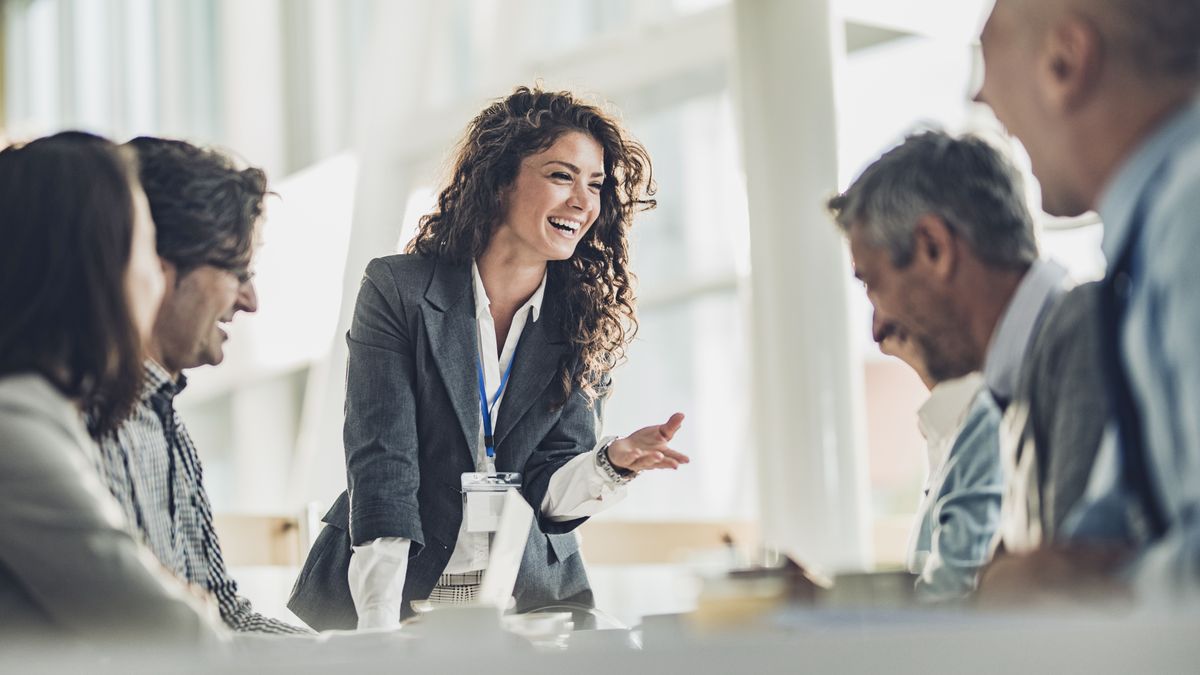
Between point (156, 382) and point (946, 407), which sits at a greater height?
point (156, 382)

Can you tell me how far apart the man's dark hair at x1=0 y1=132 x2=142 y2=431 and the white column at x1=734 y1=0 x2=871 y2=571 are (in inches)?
45.5

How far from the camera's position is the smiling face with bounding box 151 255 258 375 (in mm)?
1552

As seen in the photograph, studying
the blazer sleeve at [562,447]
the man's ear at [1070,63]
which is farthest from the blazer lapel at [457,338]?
the man's ear at [1070,63]

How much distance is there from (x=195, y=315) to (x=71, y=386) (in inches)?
9.0

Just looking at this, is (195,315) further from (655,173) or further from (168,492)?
(655,173)

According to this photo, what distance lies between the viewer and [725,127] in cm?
539

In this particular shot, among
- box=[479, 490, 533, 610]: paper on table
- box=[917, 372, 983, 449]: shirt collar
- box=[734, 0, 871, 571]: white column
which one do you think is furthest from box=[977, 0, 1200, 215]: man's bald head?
box=[479, 490, 533, 610]: paper on table

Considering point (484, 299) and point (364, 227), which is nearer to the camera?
point (484, 299)

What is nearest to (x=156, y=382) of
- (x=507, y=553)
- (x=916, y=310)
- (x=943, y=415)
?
(x=507, y=553)

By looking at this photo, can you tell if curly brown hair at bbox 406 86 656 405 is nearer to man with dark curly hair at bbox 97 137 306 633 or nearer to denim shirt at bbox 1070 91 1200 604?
man with dark curly hair at bbox 97 137 306 633

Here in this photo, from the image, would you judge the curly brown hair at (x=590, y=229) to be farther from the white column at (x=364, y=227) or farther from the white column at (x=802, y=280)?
the white column at (x=802, y=280)

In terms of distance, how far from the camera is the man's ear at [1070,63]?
1.37 meters

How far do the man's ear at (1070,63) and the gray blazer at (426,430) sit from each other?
0.95 metres

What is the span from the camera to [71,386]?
1.38 meters
